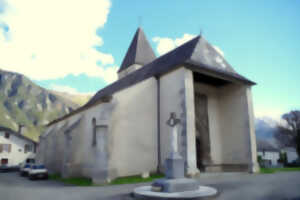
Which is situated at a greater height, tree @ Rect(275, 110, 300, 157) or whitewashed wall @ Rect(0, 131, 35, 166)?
tree @ Rect(275, 110, 300, 157)

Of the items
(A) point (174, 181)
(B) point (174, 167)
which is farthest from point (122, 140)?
(A) point (174, 181)

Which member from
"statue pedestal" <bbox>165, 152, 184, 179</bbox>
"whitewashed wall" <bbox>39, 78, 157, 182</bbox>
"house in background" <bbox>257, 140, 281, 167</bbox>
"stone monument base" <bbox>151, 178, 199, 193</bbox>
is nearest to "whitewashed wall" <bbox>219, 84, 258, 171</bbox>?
"whitewashed wall" <bbox>39, 78, 157, 182</bbox>

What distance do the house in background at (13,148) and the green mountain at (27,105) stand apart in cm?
6032

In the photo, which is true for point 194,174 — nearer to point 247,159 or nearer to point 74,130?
point 247,159

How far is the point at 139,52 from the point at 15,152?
26.3 m

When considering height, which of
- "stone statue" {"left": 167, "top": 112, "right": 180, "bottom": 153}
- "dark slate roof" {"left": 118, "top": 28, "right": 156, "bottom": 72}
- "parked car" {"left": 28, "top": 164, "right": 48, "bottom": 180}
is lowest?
"parked car" {"left": 28, "top": 164, "right": 48, "bottom": 180}

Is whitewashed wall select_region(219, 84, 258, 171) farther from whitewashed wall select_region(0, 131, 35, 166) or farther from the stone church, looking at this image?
whitewashed wall select_region(0, 131, 35, 166)

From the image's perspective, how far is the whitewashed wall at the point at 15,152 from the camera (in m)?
34.8

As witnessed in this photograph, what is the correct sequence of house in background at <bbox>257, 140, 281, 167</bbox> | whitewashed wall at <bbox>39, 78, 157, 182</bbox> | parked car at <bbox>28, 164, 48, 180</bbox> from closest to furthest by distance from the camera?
whitewashed wall at <bbox>39, 78, 157, 182</bbox> → parked car at <bbox>28, 164, 48, 180</bbox> → house in background at <bbox>257, 140, 281, 167</bbox>

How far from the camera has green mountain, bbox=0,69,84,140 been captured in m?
96.9

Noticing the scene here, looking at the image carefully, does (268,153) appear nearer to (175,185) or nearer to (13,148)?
(175,185)

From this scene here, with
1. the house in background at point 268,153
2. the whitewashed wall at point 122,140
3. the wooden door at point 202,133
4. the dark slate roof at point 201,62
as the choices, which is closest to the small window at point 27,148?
the whitewashed wall at point 122,140

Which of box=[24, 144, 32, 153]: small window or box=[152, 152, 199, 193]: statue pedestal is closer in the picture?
box=[152, 152, 199, 193]: statue pedestal

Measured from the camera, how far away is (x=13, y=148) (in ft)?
117
